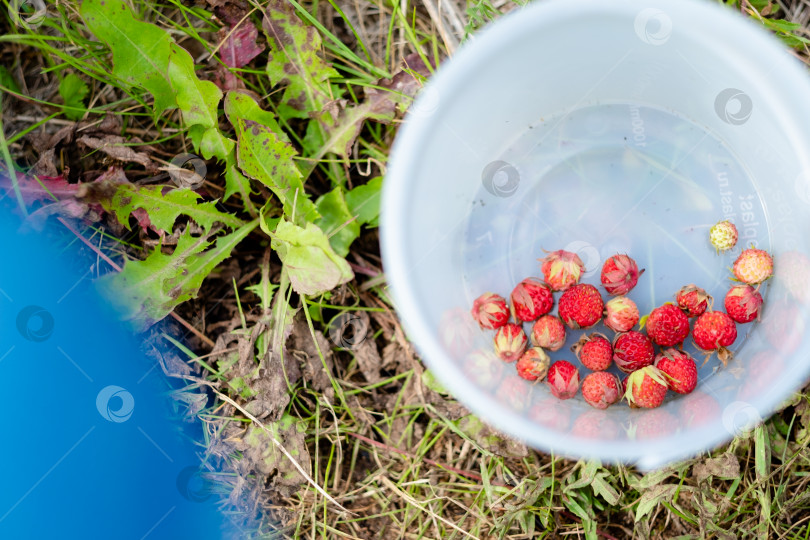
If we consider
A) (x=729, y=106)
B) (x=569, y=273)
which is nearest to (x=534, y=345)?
(x=569, y=273)

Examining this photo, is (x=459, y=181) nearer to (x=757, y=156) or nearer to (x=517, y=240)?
(x=517, y=240)

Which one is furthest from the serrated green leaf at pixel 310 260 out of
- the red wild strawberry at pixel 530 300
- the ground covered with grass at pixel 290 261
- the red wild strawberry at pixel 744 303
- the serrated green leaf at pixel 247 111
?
the red wild strawberry at pixel 744 303

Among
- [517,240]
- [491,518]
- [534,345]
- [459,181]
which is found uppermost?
[459,181]

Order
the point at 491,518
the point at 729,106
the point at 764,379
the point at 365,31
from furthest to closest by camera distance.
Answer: the point at 365,31
the point at 491,518
the point at 729,106
the point at 764,379

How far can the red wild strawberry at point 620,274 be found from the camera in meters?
1.24

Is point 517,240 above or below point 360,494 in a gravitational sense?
above

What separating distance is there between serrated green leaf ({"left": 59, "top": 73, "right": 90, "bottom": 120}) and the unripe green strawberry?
1322 millimetres

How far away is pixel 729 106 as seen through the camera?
1169mm

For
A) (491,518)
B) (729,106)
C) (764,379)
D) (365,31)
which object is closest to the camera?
(764,379)

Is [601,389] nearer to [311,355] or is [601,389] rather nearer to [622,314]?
[622,314]

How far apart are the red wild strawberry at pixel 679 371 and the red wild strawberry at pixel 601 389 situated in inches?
3.5

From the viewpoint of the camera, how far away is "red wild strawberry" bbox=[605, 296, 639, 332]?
4.02ft

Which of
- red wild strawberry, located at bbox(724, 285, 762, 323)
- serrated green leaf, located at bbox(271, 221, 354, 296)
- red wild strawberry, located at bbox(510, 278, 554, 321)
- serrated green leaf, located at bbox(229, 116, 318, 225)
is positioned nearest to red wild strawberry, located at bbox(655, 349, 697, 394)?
red wild strawberry, located at bbox(724, 285, 762, 323)

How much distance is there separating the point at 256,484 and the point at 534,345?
62 cm
